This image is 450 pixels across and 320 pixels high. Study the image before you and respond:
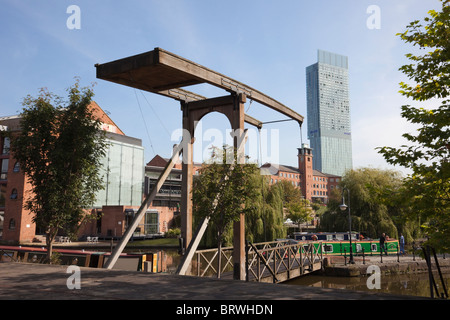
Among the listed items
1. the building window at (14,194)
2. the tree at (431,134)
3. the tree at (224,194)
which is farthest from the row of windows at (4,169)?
the tree at (431,134)

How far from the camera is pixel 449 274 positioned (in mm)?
22062

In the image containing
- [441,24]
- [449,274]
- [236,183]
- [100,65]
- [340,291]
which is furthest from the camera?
[449,274]

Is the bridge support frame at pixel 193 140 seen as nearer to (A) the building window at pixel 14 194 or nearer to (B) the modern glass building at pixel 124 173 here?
(A) the building window at pixel 14 194

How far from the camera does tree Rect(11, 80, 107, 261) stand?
38.6 ft

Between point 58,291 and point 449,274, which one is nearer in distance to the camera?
point 58,291

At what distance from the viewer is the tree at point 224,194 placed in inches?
417

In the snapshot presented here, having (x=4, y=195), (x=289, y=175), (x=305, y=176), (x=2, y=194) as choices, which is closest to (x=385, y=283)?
(x=4, y=195)

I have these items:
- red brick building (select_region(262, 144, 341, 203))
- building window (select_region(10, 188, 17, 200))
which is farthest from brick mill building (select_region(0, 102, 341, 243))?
red brick building (select_region(262, 144, 341, 203))

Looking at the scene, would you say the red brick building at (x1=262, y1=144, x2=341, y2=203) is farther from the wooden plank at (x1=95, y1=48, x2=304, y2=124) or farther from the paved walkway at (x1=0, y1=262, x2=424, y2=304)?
the paved walkway at (x1=0, y1=262, x2=424, y2=304)

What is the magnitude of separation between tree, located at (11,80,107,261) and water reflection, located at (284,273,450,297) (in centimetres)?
1109

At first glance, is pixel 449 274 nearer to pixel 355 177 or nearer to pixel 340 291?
pixel 355 177

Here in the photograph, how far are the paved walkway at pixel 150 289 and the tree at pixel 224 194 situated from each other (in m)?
2.85
